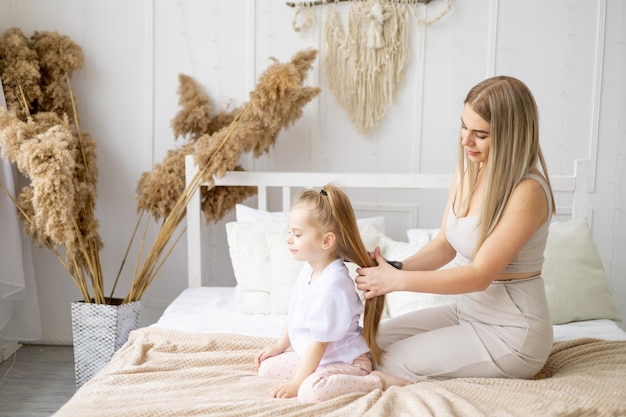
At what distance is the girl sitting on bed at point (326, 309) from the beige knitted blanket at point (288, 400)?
2.7 inches

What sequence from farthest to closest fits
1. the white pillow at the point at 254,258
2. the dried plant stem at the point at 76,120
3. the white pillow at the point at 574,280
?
1. the dried plant stem at the point at 76,120
2. the white pillow at the point at 254,258
3. the white pillow at the point at 574,280

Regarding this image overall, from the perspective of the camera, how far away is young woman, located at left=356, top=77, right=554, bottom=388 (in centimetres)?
182

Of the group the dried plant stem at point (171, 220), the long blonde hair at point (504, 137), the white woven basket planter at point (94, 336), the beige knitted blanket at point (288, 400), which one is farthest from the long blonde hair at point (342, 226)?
the white woven basket planter at point (94, 336)

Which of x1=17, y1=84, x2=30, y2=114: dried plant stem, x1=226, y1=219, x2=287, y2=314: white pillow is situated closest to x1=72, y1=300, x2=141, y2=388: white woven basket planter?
x1=226, y1=219, x2=287, y2=314: white pillow

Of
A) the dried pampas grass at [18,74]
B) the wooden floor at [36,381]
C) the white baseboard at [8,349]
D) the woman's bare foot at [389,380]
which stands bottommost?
the wooden floor at [36,381]

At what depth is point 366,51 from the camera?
10.4 ft

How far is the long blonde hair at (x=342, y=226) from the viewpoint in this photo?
1890mm

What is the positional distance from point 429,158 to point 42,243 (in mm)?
1720

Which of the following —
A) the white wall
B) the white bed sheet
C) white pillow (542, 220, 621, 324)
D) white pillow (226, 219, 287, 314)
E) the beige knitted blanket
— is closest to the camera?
the beige knitted blanket

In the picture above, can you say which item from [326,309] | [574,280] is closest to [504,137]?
[326,309]

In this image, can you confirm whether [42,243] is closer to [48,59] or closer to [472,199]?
[48,59]

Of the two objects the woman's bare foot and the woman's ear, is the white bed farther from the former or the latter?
the woman's ear

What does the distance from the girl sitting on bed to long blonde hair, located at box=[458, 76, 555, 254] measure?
370 millimetres

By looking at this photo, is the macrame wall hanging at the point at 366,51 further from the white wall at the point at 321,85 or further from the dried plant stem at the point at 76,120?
the dried plant stem at the point at 76,120
